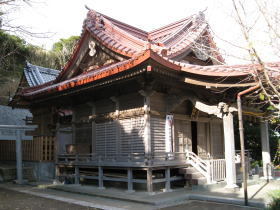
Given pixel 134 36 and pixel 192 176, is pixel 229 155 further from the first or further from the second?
pixel 134 36

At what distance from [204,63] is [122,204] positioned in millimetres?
8340

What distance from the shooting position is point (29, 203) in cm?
920

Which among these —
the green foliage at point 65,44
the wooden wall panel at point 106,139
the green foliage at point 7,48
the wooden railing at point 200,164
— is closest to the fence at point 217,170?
the wooden railing at point 200,164

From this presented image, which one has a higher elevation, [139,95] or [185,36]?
[185,36]

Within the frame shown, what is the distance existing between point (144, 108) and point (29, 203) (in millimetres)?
4846

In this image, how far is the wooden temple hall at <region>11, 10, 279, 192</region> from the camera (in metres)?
9.77

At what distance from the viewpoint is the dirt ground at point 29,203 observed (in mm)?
8430

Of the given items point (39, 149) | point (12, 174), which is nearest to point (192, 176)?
point (39, 149)

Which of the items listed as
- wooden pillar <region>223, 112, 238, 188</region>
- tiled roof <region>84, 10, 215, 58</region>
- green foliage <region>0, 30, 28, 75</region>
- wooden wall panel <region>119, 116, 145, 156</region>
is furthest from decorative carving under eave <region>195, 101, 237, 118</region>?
green foliage <region>0, 30, 28, 75</region>

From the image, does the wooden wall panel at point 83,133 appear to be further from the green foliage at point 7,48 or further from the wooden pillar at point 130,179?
the green foliage at point 7,48

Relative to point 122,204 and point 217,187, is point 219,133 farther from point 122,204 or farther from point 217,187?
point 122,204

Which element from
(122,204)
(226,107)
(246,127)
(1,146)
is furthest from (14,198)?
(246,127)

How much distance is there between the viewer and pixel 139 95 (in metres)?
11.1

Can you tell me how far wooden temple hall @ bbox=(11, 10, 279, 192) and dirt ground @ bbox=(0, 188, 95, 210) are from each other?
2.35 m
